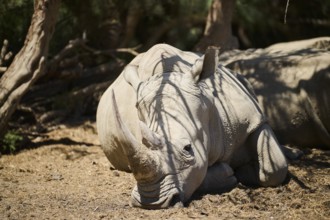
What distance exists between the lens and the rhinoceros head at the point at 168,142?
4.15 m

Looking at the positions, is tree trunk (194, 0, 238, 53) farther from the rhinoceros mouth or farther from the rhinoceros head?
the rhinoceros mouth

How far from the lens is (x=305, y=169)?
561cm

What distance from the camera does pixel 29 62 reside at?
677 centimetres

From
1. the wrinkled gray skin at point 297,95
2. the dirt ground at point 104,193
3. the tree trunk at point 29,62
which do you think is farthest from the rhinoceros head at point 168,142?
the tree trunk at point 29,62

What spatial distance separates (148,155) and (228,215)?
31.1 inches

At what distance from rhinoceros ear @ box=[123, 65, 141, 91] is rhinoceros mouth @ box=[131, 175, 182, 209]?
101 centimetres

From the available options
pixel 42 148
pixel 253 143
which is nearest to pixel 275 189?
pixel 253 143

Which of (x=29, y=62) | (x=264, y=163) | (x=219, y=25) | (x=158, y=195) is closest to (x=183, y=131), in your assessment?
(x=158, y=195)

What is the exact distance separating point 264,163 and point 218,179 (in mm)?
478

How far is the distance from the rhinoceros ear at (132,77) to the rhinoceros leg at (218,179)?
3.10 ft

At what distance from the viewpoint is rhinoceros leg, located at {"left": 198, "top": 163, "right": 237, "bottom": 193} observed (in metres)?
4.91

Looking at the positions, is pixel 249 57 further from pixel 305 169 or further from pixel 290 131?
pixel 305 169

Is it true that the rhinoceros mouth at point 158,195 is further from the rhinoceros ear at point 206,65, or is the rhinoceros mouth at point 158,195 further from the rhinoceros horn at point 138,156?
the rhinoceros ear at point 206,65

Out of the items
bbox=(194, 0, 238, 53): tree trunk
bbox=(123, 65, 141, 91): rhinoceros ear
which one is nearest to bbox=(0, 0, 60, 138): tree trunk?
bbox=(123, 65, 141, 91): rhinoceros ear
